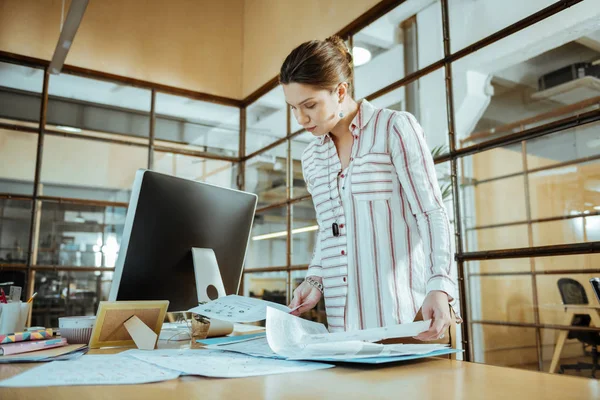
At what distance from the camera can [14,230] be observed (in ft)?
10.5

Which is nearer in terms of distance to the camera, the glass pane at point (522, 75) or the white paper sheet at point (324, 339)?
the white paper sheet at point (324, 339)

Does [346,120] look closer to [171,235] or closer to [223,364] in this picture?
[171,235]

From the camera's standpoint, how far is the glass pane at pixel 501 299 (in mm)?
2004

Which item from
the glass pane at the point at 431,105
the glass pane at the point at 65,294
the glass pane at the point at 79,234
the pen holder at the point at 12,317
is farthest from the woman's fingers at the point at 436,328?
the glass pane at the point at 65,294

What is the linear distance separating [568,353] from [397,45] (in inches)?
65.9

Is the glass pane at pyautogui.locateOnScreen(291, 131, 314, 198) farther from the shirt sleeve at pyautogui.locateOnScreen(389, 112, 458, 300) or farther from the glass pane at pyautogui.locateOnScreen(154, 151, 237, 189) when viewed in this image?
the shirt sleeve at pyautogui.locateOnScreen(389, 112, 458, 300)

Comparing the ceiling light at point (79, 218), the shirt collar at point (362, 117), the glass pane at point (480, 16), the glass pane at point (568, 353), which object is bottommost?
the glass pane at point (568, 353)

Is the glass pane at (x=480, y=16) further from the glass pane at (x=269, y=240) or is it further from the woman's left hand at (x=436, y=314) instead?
the glass pane at (x=269, y=240)

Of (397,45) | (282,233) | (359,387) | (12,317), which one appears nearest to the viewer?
(359,387)

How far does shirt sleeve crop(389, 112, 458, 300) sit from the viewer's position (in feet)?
3.26

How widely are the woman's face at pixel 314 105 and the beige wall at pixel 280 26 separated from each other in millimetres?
1671

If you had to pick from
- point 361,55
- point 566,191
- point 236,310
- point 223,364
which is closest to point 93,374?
point 223,364

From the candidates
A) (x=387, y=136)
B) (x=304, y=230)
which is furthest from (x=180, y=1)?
(x=387, y=136)

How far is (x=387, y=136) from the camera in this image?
1.26 m
